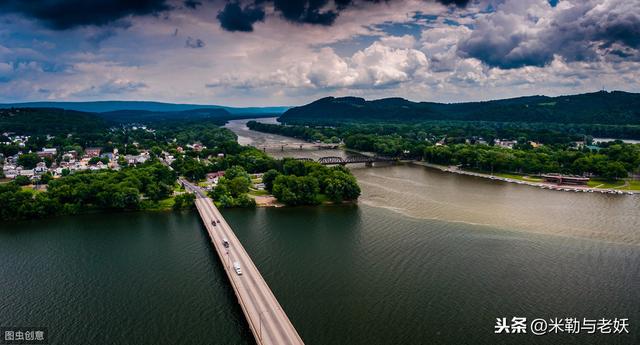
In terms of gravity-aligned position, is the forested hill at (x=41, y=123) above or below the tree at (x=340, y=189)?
above

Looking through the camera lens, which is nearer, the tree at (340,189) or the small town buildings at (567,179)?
the tree at (340,189)

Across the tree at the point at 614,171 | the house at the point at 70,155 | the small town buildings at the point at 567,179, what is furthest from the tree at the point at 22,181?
the tree at the point at 614,171

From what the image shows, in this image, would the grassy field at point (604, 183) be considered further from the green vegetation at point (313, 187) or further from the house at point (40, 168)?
the house at point (40, 168)

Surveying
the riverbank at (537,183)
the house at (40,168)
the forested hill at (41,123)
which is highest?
the forested hill at (41,123)

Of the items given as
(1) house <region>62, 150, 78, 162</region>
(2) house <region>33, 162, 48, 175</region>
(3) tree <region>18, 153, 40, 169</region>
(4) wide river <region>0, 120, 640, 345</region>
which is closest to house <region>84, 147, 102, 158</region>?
(1) house <region>62, 150, 78, 162</region>

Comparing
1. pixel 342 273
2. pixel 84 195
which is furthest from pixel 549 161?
pixel 84 195

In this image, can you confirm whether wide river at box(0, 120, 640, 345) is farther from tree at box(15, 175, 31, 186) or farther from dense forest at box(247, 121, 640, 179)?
tree at box(15, 175, 31, 186)

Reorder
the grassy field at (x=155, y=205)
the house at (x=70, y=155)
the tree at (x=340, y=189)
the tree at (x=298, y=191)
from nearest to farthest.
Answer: the grassy field at (x=155, y=205) → the tree at (x=298, y=191) → the tree at (x=340, y=189) → the house at (x=70, y=155)
